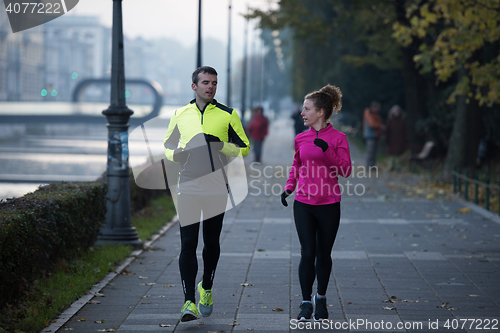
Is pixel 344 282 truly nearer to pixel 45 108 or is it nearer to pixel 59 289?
pixel 59 289

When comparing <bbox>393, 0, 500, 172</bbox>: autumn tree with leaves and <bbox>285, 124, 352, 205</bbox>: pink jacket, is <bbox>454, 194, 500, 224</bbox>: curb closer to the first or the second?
<bbox>393, 0, 500, 172</bbox>: autumn tree with leaves

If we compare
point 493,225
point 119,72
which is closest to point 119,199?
point 119,72

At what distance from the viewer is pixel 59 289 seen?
5.59 meters

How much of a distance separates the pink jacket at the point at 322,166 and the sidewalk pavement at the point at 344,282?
0.96 meters

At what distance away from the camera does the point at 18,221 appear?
498 cm

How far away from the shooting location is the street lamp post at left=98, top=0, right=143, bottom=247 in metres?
7.98

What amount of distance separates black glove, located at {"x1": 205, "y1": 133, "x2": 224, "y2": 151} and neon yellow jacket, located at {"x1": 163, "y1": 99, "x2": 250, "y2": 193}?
22 mm

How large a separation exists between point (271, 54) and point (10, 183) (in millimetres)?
54161

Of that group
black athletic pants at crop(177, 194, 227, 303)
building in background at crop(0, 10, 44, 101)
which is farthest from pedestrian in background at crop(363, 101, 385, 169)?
building in background at crop(0, 10, 44, 101)

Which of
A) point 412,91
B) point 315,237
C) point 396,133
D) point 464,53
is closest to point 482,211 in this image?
point 464,53

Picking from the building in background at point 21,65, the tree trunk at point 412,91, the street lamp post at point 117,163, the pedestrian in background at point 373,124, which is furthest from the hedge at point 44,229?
the building in background at point 21,65

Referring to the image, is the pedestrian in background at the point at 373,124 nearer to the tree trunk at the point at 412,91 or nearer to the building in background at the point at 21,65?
the tree trunk at the point at 412,91

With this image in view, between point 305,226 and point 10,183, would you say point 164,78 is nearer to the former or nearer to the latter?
point 10,183

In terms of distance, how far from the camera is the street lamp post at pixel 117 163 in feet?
26.2
